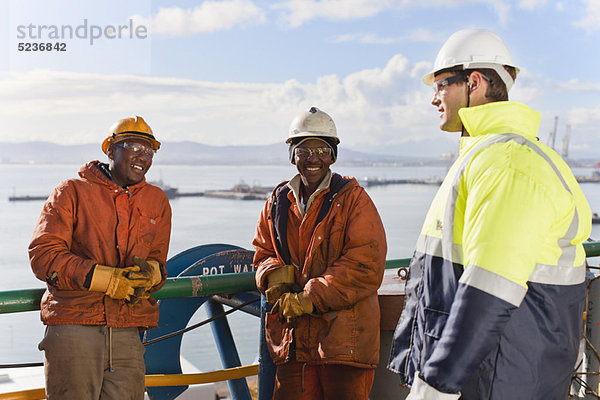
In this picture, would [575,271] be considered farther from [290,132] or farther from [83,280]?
[83,280]

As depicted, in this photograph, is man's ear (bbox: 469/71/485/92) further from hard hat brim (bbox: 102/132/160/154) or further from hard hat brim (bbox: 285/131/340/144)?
hard hat brim (bbox: 102/132/160/154)

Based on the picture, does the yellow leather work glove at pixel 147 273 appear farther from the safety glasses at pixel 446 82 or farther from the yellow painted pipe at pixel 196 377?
the safety glasses at pixel 446 82

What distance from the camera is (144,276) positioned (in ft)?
8.58

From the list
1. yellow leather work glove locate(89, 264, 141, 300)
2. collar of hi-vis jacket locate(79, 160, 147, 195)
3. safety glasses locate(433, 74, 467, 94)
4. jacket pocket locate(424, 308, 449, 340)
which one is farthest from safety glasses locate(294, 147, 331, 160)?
jacket pocket locate(424, 308, 449, 340)

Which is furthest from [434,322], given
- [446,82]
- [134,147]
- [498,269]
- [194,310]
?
[194,310]

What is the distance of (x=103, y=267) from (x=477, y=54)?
158 centimetres

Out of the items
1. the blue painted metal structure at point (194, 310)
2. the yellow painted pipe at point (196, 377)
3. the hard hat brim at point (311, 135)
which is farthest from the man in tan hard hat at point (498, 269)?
the blue painted metal structure at point (194, 310)

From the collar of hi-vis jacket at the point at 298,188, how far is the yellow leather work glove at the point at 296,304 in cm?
38

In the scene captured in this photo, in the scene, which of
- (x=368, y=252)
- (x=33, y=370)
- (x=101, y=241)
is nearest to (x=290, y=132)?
(x=368, y=252)

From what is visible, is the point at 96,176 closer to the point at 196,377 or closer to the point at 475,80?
the point at 196,377

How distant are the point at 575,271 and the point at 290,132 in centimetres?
155

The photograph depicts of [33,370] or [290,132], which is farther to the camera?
[33,370]

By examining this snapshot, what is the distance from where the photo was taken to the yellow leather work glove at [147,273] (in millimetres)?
2604

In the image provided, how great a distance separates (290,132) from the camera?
2.97 meters
